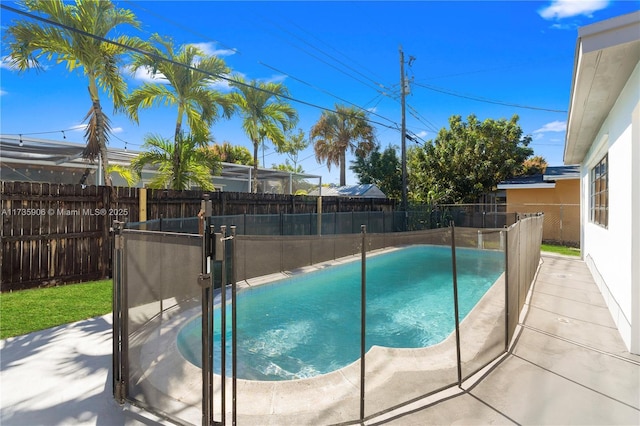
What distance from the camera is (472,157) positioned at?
1938 cm

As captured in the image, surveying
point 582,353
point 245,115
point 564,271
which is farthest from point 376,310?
point 245,115

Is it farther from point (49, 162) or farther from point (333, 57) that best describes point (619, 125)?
point (49, 162)

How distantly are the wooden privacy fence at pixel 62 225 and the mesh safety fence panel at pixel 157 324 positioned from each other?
5.52 meters

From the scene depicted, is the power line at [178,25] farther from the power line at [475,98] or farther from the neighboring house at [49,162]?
the power line at [475,98]

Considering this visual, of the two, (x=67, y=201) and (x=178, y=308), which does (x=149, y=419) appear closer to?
(x=178, y=308)

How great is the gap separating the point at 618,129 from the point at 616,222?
1.30m

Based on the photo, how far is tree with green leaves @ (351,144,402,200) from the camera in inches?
1041

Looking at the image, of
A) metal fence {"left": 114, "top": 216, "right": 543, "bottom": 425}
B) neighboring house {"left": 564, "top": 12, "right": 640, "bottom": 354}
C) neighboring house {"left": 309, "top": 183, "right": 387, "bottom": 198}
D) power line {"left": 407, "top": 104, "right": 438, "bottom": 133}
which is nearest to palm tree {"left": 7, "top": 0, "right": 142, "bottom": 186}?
metal fence {"left": 114, "top": 216, "right": 543, "bottom": 425}

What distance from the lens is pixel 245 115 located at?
14.7 meters

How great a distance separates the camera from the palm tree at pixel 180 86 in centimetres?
969

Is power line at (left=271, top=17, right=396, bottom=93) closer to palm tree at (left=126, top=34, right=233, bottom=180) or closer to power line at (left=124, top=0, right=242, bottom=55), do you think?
power line at (left=124, top=0, right=242, bottom=55)

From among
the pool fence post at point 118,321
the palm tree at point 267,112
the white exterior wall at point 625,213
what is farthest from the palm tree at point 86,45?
the white exterior wall at point 625,213

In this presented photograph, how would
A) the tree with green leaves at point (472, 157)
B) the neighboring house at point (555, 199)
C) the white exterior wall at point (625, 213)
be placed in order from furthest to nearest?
the tree with green leaves at point (472, 157), the neighboring house at point (555, 199), the white exterior wall at point (625, 213)

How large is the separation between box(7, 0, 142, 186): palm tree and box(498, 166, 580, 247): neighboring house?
16564 millimetres
